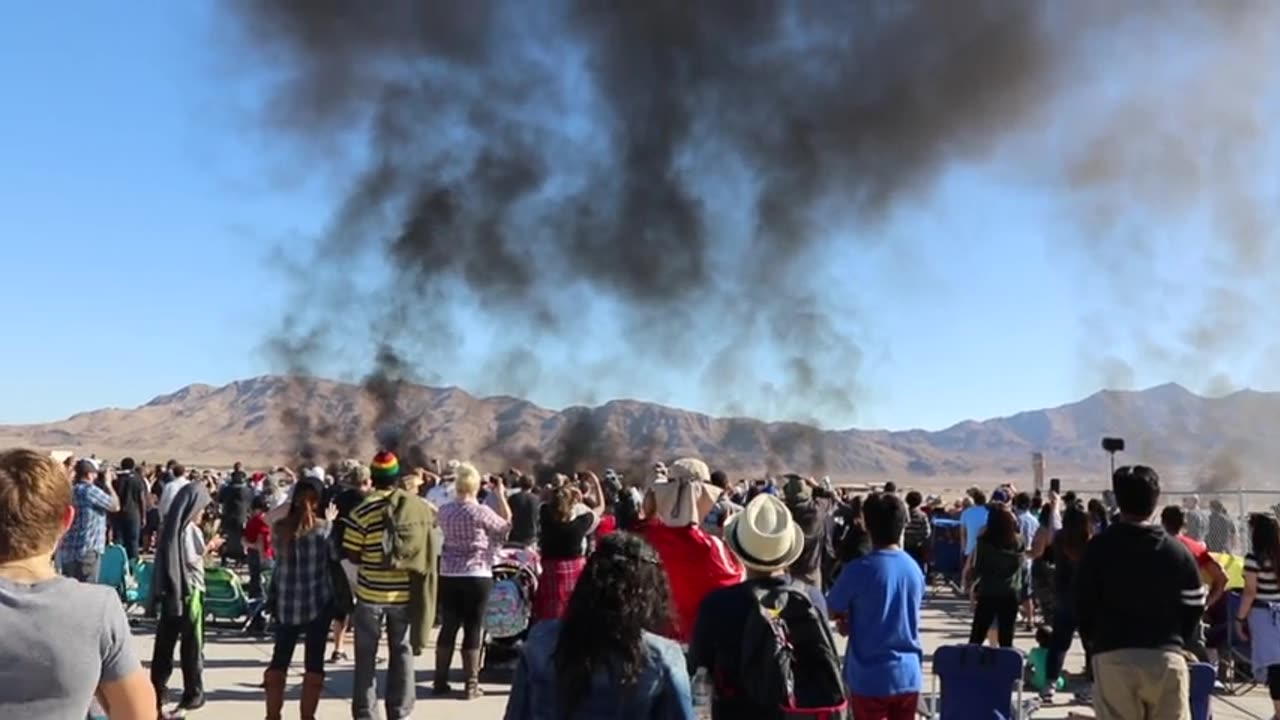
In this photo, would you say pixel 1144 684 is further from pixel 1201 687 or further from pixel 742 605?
pixel 742 605

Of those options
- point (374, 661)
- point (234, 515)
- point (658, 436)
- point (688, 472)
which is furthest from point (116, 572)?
point (658, 436)

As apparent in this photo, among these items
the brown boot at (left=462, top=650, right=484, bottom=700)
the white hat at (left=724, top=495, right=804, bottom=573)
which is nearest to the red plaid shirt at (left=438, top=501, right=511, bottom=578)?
the brown boot at (left=462, top=650, right=484, bottom=700)

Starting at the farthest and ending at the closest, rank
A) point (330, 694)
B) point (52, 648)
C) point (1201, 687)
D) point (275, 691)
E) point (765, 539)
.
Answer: point (330, 694) → point (275, 691) → point (1201, 687) → point (765, 539) → point (52, 648)

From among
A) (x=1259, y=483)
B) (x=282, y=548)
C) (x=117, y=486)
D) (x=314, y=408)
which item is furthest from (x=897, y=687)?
(x=1259, y=483)

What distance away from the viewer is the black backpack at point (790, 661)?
3350mm

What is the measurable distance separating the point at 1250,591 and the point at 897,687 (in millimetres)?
3944

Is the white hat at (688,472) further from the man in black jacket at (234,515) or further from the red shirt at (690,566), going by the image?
the man in black jacket at (234,515)

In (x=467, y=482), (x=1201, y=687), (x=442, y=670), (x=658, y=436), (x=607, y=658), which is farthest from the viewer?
(x=658, y=436)

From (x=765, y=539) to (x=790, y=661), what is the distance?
0.39m

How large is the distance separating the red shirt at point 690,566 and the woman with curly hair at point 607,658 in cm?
227

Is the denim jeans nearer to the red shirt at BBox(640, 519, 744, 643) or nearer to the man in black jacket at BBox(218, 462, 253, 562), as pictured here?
the red shirt at BBox(640, 519, 744, 643)

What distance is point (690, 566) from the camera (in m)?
5.07

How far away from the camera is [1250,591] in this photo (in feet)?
23.6

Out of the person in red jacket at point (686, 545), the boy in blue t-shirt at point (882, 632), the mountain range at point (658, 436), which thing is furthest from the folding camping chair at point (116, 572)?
the mountain range at point (658, 436)
